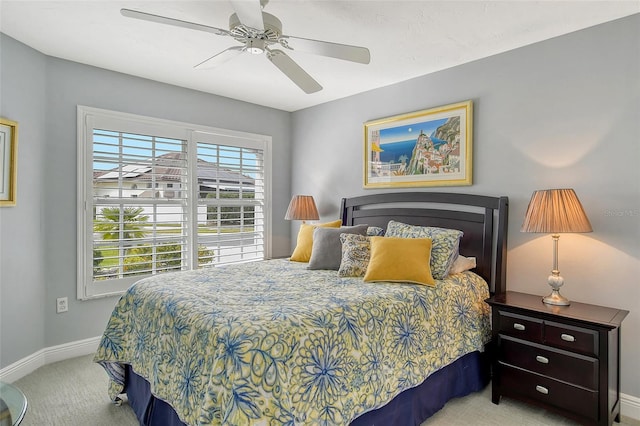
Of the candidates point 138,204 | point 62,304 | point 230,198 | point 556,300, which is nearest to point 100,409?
point 62,304

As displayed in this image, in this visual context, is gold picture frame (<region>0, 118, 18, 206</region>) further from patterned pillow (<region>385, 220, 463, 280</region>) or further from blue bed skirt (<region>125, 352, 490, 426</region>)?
patterned pillow (<region>385, 220, 463, 280</region>)

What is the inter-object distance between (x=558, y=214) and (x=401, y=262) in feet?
3.31

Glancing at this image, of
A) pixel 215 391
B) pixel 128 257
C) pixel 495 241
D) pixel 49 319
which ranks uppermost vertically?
pixel 495 241

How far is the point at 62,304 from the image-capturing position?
3174mm

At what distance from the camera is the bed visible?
1.51 m

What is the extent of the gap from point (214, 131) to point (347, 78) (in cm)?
158

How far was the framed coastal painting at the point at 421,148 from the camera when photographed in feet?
10.3

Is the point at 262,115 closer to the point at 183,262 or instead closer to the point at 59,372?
the point at 183,262

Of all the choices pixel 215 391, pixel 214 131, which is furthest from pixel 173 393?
pixel 214 131

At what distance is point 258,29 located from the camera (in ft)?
6.30

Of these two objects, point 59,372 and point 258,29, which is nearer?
point 258,29

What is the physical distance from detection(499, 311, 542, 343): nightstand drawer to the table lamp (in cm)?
21

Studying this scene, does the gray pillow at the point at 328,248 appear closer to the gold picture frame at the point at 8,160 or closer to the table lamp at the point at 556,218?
the table lamp at the point at 556,218

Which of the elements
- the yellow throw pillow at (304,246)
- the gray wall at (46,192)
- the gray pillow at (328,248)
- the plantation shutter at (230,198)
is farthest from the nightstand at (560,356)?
the gray wall at (46,192)
